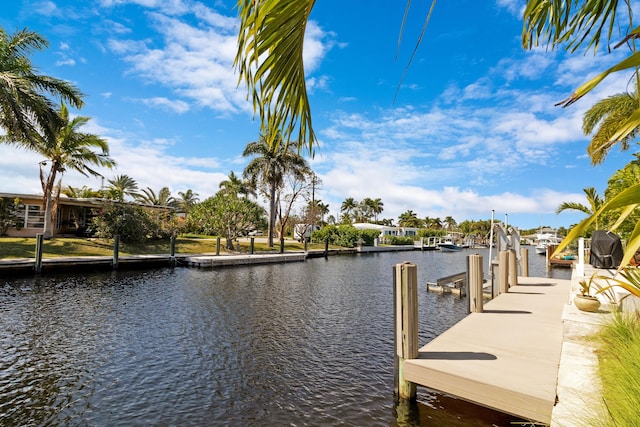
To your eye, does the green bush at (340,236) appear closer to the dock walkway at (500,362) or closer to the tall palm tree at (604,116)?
the tall palm tree at (604,116)

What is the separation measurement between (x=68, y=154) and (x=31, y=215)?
5.77 m

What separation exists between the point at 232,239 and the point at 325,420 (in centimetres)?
2604

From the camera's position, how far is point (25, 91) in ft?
53.2

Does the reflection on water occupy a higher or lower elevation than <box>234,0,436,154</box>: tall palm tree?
lower

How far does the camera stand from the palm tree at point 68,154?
74.1 ft

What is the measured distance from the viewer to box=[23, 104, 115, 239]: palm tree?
22578 millimetres

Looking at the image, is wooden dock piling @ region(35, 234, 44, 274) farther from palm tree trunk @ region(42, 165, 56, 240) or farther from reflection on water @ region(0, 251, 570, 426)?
palm tree trunk @ region(42, 165, 56, 240)

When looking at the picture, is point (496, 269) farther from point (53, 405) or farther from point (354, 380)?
point (53, 405)

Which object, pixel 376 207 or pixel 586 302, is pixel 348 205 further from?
pixel 586 302

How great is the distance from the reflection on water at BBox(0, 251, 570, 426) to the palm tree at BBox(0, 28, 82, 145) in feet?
26.7

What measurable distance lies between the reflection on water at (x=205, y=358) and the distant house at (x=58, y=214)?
13521mm

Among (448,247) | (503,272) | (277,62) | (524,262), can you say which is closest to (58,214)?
(503,272)

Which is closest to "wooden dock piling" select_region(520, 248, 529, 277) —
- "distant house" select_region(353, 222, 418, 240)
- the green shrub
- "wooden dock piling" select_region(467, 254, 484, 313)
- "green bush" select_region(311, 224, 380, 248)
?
"wooden dock piling" select_region(467, 254, 484, 313)

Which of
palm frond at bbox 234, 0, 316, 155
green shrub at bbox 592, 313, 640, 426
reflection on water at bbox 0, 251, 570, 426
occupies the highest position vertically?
palm frond at bbox 234, 0, 316, 155
